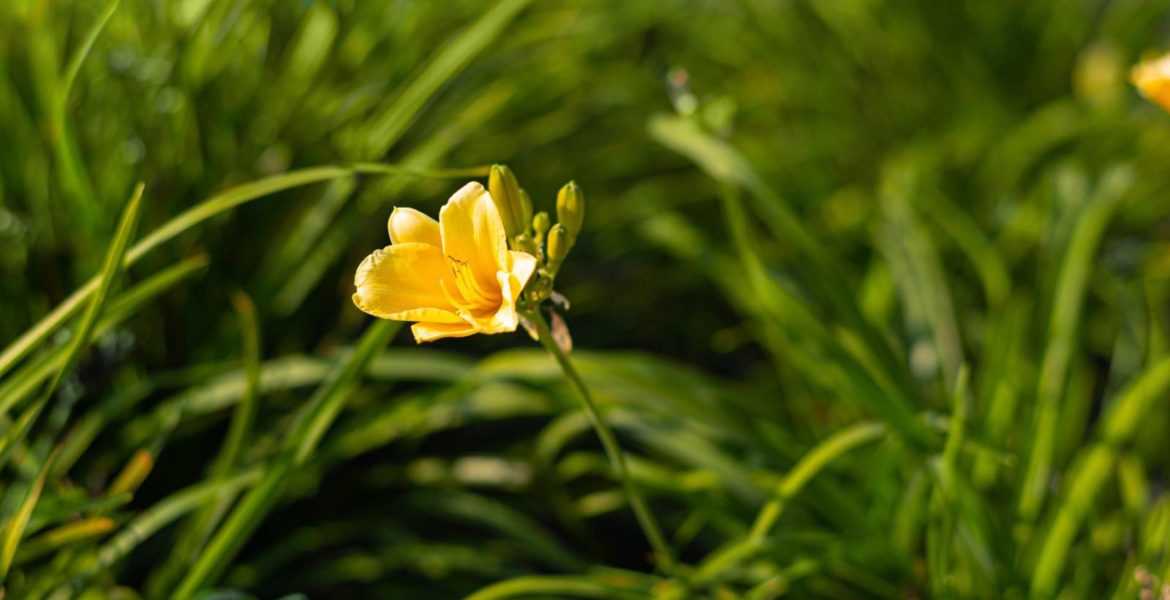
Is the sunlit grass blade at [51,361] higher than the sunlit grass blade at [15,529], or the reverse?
the sunlit grass blade at [51,361]

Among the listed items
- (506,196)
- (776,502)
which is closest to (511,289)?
(506,196)

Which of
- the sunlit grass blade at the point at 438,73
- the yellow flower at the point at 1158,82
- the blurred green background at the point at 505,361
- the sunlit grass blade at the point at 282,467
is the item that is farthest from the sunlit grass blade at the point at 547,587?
the yellow flower at the point at 1158,82

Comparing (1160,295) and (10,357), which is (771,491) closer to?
(10,357)

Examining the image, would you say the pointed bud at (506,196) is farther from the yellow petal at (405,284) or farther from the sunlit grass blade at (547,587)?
the sunlit grass blade at (547,587)

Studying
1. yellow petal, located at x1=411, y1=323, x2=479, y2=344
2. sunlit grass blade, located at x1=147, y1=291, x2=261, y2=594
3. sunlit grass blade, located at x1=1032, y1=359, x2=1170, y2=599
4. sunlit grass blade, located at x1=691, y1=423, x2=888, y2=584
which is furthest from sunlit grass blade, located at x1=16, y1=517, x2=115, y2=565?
sunlit grass blade, located at x1=1032, y1=359, x2=1170, y2=599

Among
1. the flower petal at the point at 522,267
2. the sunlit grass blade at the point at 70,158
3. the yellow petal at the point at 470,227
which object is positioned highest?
the sunlit grass blade at the point at 70,158

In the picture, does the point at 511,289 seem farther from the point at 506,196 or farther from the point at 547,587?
the point at 547,587

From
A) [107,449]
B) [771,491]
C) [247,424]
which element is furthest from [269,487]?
[771,491]

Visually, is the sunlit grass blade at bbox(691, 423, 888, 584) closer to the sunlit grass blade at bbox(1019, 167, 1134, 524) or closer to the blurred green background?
the blurred green background
